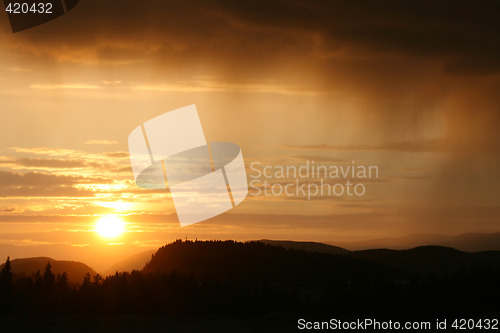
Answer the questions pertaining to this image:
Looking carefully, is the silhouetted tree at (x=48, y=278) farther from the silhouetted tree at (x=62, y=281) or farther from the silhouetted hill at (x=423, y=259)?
the silhouetted hill at (x=423, y=259)

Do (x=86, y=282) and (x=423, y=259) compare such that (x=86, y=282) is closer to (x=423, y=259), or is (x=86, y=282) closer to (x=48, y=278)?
(x=48, y=278)

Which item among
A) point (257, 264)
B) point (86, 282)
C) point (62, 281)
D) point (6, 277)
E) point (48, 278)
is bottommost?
point (86, 282)

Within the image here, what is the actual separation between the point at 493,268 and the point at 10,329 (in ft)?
188

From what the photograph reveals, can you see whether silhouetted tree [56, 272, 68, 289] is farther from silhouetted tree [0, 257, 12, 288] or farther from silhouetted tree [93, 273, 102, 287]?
silhouetted tree [0, 257, 12, 288]

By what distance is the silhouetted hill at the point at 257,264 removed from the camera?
123m

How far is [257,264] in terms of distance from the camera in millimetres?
136625

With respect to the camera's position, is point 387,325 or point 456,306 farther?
point 456,306

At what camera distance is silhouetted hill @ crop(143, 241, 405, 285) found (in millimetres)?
122562

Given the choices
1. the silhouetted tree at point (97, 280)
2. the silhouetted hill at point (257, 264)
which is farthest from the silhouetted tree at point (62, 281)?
the silhouetted hill at point (257, 264)

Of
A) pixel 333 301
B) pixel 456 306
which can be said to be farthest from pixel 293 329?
pixel 456 306

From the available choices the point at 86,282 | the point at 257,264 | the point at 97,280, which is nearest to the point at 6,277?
the point at 86,282

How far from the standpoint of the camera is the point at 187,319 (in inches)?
2437

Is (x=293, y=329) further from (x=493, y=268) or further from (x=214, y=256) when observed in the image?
(x=214, y=256)

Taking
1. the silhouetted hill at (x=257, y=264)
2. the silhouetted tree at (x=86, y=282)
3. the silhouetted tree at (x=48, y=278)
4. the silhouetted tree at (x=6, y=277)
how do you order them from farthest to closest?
the silhouetted hill at (x=257, y=264) → the silhouetted tree at (x=48, y=278) → the silhouetted tree at (x=86, y=282) → the silhouetted tree at (x=6, y=277)
